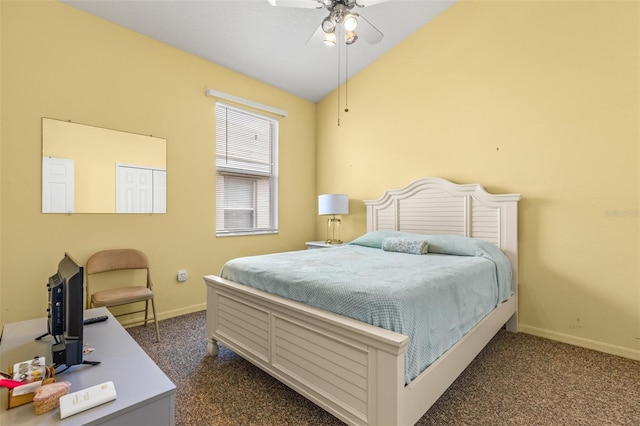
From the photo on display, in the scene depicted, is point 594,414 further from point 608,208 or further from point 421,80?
point 421,80

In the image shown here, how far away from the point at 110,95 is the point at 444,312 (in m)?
3.15

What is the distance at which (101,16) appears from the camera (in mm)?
2586

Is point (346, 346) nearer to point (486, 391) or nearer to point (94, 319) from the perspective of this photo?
point (486, 391)

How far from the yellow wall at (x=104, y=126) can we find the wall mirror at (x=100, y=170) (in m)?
0.06

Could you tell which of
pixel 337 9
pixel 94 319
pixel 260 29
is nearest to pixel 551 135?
pixel 337 9

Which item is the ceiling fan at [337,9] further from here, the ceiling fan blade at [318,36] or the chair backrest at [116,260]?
the chair backrest at [116,260]

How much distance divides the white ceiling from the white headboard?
1.72 m

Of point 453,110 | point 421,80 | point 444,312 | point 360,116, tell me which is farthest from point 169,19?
point 444,312

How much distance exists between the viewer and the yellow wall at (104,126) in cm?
223

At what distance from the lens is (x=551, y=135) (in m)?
2.55

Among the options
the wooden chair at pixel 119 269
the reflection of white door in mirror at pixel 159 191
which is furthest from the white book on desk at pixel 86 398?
the reflection of white door in mirror at pixel 159 191

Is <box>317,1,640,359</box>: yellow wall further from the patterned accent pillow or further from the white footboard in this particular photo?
the white footboard

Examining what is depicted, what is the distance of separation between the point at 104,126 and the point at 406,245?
2.91 meters

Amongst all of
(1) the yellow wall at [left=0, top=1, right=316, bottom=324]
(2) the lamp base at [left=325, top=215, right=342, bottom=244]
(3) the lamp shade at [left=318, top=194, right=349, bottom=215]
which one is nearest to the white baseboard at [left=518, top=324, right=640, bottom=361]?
(3) the lamp shade at [left=318, top=194, right=349, bottom=215]
